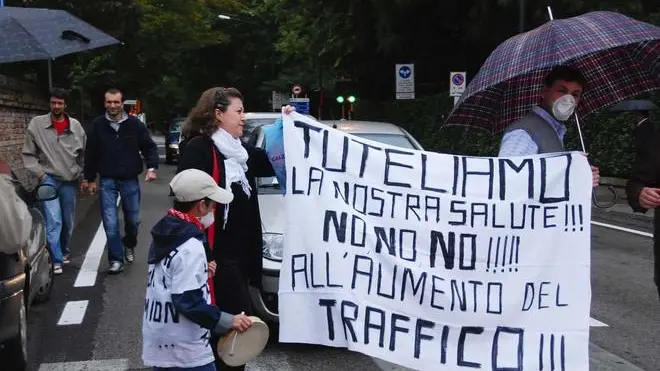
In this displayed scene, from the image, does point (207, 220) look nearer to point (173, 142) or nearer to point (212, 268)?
point (212, 268)

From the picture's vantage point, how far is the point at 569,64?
4.04 meters

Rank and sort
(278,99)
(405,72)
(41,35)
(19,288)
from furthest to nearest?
1. (278,99)
2. (405,72)
3. (41,35)
4. (19,288)

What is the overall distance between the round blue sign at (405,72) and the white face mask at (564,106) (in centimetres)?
1858

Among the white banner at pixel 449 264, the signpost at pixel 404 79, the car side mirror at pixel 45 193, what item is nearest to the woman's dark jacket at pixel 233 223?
the white banner at pixel 449 264

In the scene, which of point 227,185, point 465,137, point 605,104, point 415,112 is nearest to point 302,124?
point 227,185

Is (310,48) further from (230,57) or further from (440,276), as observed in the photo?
(440,276)

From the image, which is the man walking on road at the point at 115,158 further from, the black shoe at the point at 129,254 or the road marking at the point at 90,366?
the road marking at the point at 90,366

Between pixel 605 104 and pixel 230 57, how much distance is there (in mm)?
48166

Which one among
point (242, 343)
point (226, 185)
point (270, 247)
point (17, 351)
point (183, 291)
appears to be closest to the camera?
point (183, 291)

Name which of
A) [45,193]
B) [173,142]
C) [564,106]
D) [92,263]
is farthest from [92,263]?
[173,142]

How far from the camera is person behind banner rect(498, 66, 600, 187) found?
377cm

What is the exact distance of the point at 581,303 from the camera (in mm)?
3611

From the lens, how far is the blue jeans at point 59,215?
7.88 metres

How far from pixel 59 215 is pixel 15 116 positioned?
9.00m
